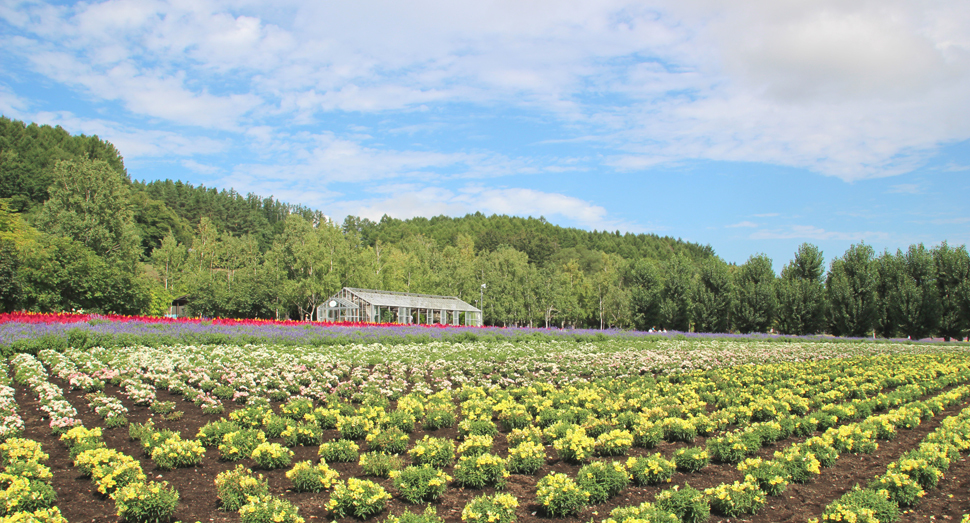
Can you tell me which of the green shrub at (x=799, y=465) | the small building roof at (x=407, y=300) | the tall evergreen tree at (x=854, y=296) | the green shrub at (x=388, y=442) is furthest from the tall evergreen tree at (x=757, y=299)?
the green shrub at (x=388, y=442)

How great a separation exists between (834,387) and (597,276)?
73156 mm

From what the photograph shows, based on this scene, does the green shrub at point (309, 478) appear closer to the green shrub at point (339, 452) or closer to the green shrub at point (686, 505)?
the green shrub at point (339, 452)

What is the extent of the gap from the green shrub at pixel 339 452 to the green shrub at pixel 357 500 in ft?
5.52

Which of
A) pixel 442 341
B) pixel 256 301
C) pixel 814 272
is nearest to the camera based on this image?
pixel 442 341

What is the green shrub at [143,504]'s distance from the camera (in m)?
5.64

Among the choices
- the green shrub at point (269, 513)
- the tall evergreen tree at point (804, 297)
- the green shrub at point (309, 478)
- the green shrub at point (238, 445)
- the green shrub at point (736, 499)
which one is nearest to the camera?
the green shrub at point (269, 513)

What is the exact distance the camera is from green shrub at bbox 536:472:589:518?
621 cm

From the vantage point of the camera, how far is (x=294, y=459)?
798 centimetres

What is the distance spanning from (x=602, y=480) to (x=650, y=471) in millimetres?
912

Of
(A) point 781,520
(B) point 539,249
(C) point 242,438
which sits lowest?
(A) point 781,520

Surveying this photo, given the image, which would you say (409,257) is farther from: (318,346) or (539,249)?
(318,346)

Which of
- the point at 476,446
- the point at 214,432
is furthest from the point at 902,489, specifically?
the point at 214,432

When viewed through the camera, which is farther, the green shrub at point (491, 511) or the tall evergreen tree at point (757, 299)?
the tall evergreen tree at point (757, 299)

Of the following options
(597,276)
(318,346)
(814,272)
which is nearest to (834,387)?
(318,346)
